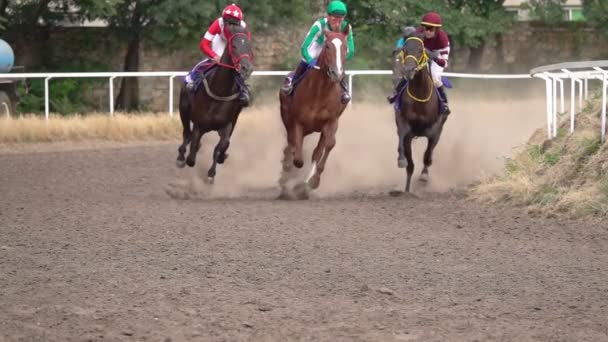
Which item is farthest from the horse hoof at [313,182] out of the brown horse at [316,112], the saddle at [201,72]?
the saddle at [201,72]

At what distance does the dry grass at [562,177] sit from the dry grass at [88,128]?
9505 mm

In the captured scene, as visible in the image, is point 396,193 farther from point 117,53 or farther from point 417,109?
point 117,53

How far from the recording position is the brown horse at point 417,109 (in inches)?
543

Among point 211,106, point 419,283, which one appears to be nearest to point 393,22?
point 211,106

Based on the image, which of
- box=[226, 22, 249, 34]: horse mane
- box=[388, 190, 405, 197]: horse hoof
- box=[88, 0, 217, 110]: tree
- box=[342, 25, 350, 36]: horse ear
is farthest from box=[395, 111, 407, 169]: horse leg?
box=[88, 0, 217, 110]: tree

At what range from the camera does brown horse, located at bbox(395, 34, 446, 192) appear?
45.2 feet

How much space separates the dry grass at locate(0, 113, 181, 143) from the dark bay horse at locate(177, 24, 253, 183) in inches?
294

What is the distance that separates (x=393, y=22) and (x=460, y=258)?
2561 centimetres

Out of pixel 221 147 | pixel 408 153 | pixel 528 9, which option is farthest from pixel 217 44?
Answer: pixel 528 9

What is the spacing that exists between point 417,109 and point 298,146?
1.48m

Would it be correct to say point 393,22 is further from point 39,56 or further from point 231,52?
point 231,52

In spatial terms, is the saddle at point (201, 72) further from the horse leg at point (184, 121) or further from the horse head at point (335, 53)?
the horse head at point (335, 53)

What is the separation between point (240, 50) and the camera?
13461 mm

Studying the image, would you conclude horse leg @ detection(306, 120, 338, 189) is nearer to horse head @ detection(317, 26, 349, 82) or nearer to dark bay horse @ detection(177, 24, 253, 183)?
horse head @ detection(317, 26, 349, 82)
